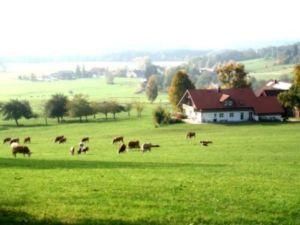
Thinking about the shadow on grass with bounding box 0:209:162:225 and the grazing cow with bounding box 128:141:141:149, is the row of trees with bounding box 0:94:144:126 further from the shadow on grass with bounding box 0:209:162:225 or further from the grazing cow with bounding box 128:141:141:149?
the shadow on grass with bounding box 0:209:162:225

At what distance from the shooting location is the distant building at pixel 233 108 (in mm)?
83875

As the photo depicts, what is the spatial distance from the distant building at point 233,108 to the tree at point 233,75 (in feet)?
53.2

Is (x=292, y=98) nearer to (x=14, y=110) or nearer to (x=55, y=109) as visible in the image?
(x=55, y=109)

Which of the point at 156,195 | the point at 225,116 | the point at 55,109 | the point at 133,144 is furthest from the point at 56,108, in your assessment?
the point at 156,195

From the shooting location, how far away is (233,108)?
84.8m

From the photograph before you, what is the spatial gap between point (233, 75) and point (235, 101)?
19773 millimetres

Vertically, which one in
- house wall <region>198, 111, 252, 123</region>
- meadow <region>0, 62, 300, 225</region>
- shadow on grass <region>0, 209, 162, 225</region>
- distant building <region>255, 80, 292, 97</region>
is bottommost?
house wall <region>198, 111, 252, 123</region>

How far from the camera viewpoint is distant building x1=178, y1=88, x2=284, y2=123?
275 feet

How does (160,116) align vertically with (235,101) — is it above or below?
below

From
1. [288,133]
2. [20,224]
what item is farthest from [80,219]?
[288,133]

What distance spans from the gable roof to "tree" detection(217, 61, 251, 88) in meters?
15.4

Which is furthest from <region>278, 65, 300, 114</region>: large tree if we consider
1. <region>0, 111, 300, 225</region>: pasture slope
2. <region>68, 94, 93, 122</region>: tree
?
<region>0, 111, 300, 225</region>: pasture slope

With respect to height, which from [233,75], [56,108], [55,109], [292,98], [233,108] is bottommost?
[55,109]

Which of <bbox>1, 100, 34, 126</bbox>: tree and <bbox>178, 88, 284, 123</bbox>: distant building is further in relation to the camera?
<bbox>1, 100, 34, 126</bbox>: tree
